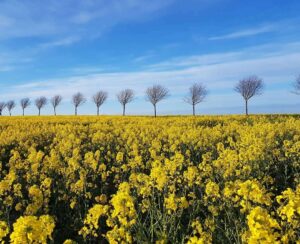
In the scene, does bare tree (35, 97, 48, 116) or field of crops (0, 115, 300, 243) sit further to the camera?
bare tree (35, 97, 48, 116)

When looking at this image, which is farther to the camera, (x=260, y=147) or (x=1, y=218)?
(x=260, y=147)

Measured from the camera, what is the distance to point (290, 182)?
33.4 ft

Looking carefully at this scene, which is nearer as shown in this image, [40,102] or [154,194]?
[154,194]

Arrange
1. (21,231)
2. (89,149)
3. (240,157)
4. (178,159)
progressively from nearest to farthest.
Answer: (21,231) < (178,159) < (240,157) < (89,149)

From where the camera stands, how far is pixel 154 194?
8312 mm

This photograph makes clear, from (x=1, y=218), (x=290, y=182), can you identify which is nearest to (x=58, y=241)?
(x=1, y=218)

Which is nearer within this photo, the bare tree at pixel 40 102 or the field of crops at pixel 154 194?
the field of crops at pixel 154 194

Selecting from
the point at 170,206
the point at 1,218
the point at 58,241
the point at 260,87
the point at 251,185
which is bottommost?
the point at 58,241

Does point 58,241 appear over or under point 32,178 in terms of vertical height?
under

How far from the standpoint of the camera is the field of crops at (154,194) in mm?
4727

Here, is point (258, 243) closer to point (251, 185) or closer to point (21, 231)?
point (251, 185)

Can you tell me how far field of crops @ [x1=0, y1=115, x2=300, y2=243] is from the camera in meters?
4.73

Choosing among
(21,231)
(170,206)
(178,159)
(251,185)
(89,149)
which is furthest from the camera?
Result: (89,149)

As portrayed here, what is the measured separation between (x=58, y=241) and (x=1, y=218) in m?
1.17
